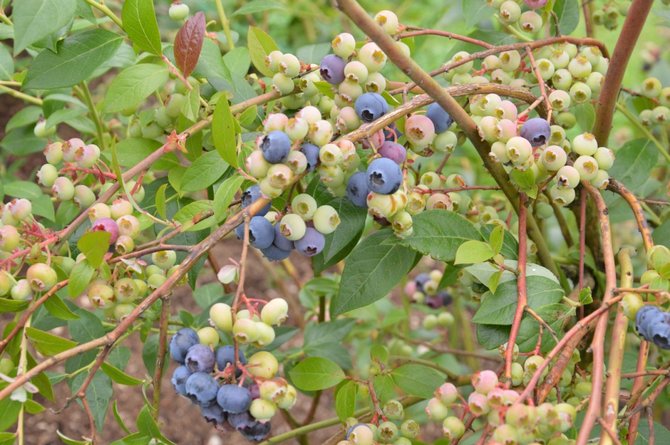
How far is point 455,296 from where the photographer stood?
6.48 ft

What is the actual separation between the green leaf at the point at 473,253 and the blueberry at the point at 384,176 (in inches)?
5.8

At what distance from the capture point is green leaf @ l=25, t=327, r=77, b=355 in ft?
3.06

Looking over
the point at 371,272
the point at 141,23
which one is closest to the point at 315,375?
the point at 371,272

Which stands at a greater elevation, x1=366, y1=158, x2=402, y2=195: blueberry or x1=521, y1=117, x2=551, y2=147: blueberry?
x1=521, y1=117, x2=551, y2=147: blueberry

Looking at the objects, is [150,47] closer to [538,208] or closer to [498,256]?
[498,256]

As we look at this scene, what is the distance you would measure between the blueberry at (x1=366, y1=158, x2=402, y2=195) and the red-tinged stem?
0.21 m

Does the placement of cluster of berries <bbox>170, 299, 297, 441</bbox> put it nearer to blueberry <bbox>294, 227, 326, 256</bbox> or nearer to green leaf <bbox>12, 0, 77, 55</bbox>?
blueberry <bbox>294, 227, 326, 256</bbox>

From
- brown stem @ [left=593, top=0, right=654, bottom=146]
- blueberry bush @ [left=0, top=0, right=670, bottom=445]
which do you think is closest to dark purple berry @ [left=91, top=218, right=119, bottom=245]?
blueberry bush @ [left=0, top=0, right=670, bottom=445]

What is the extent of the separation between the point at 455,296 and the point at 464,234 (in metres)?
0.93

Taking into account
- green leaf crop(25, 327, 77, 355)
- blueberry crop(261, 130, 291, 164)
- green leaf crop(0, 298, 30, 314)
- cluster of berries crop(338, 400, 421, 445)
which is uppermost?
blueberry crop(261, 130, 291, 164)

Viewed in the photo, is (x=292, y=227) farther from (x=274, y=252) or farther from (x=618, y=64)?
(x=618, y=64)

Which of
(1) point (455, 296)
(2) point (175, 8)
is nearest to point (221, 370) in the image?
(2) point (175, 8)

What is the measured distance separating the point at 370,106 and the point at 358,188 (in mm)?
97

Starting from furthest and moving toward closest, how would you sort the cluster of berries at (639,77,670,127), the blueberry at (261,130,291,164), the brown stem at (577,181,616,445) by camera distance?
the cluster of berries at (639,77,670,127) < the blueberry at (261,130,291,164) < the brown stem at (577,181,616,445)
